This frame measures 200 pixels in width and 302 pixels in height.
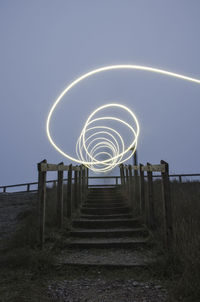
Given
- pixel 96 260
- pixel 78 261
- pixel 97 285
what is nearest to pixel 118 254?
pixel 96 260

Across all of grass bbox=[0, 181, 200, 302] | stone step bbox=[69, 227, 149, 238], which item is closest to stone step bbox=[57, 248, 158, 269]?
grass bbox=[0, 181, 200, 302]

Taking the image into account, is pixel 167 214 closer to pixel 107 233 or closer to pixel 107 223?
pixel 107 233

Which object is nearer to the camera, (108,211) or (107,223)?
(107,223)

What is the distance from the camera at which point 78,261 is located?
345cm

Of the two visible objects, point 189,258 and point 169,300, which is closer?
point 169,300

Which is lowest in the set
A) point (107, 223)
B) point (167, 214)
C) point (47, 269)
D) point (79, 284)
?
point (79, 284)

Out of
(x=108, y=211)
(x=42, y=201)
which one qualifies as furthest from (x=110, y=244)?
(x=108, y=211)

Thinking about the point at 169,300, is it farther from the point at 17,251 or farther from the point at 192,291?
the point at 17,251

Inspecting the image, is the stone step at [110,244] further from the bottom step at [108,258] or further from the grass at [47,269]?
the grass at [47,269]

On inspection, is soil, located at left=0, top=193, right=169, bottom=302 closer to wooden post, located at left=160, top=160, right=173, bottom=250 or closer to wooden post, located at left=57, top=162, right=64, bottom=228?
wooden post, located at left=160, top=160, right=173, bottom=250

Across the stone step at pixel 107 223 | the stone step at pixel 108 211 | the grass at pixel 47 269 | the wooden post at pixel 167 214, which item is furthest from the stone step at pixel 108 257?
the stone step at pixel 108 211

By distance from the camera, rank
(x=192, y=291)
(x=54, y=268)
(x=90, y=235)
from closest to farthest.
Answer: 1. (x=192, y=291)
2. (x=54, y=268)
3. (x=90, y=235)

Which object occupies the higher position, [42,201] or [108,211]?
[42,201]

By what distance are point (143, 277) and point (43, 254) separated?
4.93 feet
